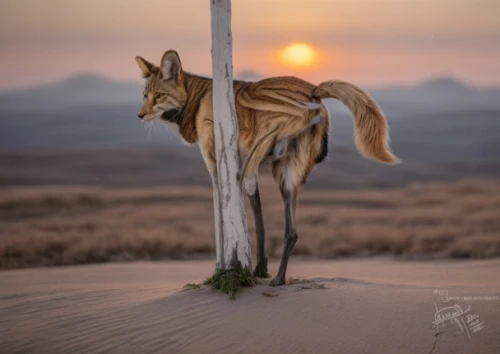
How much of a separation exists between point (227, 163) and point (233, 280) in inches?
49.8

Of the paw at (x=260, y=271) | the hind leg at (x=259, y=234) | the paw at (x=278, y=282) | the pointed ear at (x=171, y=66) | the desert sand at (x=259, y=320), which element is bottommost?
the desert sand at (x=259, y=320)

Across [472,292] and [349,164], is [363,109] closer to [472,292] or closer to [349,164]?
[472,292]

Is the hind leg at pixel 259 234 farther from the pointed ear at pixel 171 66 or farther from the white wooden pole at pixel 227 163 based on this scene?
the pointed ear at pixel 171 66

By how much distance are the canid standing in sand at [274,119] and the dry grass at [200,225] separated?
7335mm

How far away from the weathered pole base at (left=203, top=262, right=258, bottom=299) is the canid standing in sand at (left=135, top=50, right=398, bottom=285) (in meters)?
0.33

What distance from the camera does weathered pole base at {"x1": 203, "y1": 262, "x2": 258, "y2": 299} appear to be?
7992 mm

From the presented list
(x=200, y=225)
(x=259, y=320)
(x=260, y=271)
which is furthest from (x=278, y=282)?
(x=200, y=225)

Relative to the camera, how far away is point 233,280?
8.03 metres

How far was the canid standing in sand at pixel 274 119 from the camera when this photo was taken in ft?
26.4

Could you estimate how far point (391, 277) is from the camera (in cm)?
1173

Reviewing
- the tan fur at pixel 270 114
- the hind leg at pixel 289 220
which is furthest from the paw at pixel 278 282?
the tan fur at pixel 270 114

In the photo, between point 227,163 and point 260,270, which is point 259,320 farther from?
point 227,163

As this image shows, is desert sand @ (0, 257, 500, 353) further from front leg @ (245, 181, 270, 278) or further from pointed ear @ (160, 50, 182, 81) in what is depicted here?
pointed ear @ (160, 50, 182, 81)

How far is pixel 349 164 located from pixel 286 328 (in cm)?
4532
